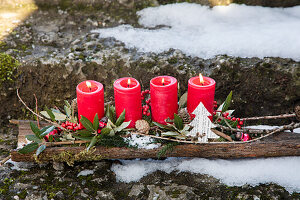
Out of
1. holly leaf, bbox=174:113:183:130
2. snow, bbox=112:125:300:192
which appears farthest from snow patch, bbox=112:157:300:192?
holly leaf, bbox=174:113:183:130

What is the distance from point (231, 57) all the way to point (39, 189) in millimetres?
1511

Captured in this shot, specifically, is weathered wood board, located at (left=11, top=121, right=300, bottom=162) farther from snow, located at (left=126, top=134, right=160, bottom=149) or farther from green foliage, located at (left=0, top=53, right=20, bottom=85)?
green foliage, located at (left=0, top=53, right=20, bottom=85)

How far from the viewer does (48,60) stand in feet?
7.22

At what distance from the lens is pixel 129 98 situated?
1598 mm

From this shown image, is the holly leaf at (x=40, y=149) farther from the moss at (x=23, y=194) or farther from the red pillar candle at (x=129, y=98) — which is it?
the red pillar candle at (x=129, y=98)

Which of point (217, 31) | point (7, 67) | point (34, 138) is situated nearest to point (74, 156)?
point (34, 138)

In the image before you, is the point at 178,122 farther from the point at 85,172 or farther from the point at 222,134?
the point at 85,172

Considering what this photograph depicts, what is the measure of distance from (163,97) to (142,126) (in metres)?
0.20

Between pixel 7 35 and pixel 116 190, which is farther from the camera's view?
pixel 7 35

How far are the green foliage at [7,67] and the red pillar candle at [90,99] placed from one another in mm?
818

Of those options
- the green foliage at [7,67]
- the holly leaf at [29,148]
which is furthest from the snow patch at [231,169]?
the green foliage at [7,67]

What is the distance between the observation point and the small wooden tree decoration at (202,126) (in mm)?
1609

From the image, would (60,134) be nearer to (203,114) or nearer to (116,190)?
(116,190)

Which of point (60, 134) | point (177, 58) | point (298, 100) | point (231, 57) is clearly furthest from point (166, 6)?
point (60, 134)
